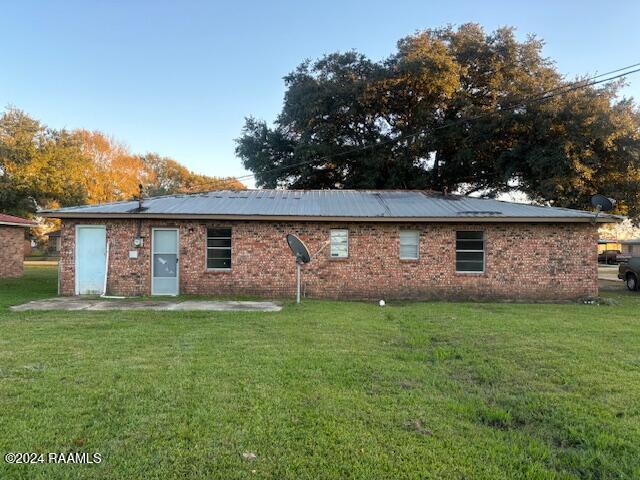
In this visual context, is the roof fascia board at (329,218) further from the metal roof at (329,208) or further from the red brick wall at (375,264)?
the red brick wall at (375,264)

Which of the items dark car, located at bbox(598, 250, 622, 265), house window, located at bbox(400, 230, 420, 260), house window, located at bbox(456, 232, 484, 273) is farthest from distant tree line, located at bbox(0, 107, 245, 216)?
dark car, located at bbox(598, 250, 622, 265)

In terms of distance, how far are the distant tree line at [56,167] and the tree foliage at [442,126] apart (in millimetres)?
16549

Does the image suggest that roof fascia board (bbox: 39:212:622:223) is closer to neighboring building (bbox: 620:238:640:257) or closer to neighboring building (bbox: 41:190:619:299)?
neighboring building (bbox: 41:190:619:299)

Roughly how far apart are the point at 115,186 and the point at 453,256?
115 ft

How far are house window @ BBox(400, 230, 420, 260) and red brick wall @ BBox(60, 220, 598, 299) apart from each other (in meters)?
0.21

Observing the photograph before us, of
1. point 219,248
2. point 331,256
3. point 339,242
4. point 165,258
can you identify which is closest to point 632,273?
point 339,242

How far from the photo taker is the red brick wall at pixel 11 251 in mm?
17547

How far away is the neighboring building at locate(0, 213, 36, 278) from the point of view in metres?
17.5

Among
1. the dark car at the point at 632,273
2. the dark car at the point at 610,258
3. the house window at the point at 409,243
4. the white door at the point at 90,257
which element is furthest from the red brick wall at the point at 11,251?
the dark car at the point at 610,258

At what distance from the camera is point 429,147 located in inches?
891

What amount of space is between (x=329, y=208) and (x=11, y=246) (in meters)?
14.5

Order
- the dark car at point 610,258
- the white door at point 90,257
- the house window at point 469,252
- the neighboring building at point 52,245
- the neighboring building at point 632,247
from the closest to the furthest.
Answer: the white door at point 90,257
the house window at point 469,252
the dark car at point 610,258
the neighboring building at point 632,247
the neighboring building at point 52,245

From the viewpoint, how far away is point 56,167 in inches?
1262

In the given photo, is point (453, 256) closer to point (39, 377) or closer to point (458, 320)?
point (458, 320)
